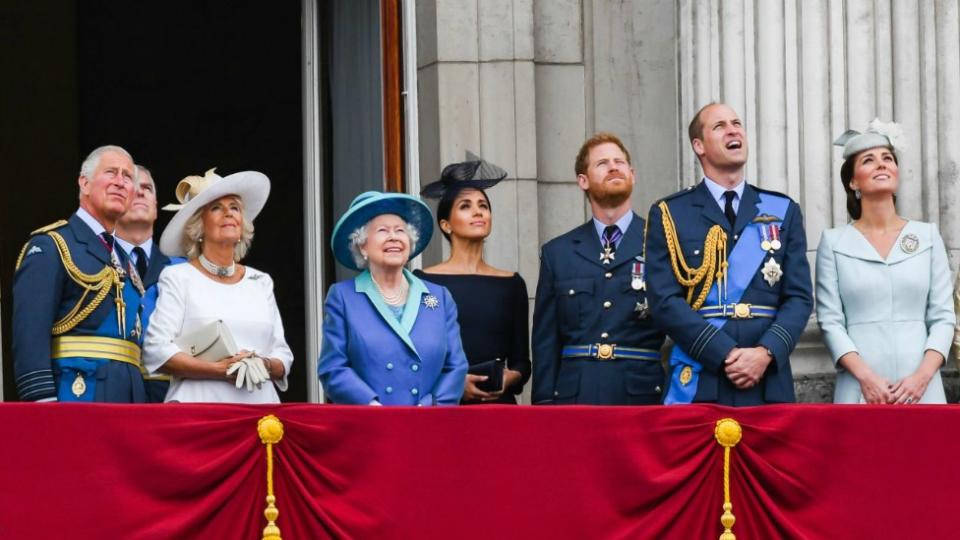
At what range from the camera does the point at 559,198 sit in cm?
1046

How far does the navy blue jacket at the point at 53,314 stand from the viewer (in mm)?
7922

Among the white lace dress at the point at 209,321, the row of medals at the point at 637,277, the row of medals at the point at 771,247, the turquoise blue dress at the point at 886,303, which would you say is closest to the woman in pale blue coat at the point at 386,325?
the white lace dress at the point at 209,321

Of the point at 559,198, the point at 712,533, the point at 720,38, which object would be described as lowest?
the point at 712,533

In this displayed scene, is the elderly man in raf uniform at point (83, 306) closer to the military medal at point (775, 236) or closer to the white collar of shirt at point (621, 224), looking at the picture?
the white collar of shirt at point (621, 224)

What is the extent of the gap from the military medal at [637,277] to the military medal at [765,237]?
56cm

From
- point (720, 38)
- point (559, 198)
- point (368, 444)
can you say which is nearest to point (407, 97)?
point (559, 198)

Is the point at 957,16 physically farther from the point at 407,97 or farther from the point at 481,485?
the point at 481,485

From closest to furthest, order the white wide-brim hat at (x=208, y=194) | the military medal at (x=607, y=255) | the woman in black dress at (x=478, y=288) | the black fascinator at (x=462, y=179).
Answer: the white wide-brim hat at (x=208, y=194) → the military medal at (x=607, y=255) → the woman in black dress at (x=478, y=288) → the black fascinator at (x=462, y=179)

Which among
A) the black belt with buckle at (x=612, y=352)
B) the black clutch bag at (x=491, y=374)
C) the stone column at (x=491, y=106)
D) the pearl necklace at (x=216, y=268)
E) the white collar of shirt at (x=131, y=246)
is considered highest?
the stone column at (x=491, y=106)

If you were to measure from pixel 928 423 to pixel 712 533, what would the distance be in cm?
85

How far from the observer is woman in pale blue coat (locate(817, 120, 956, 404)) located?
8.50 m

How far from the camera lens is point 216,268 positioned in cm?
839

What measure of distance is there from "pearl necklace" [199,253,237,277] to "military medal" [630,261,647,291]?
1.64m

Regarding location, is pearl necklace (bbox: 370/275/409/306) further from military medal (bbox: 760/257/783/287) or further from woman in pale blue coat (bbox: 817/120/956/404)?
woman in pale blue coat (bbox: 817/120/956/404)
